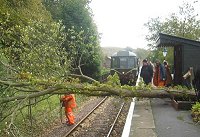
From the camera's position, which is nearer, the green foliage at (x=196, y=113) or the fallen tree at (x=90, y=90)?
the green foliage at (x=196, y=113)

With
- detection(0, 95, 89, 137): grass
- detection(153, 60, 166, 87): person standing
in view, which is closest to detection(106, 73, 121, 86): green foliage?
detection(0, 95, 89, 137): grass

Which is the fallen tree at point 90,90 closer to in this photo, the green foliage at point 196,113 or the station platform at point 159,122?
the station platform at point 159,122

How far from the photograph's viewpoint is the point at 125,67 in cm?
3247

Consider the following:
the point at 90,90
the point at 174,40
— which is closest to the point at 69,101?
the point at 90,90

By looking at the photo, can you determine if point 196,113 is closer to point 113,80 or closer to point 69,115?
point 113,80

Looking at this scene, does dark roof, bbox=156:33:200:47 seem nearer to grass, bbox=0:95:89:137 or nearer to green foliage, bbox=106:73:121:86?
green foliage, bbox=106:73:121:86

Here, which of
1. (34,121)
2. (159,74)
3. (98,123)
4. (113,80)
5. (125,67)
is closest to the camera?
(113,80)

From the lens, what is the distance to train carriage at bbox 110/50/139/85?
3145cm

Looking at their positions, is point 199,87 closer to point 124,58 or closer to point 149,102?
point 149,102

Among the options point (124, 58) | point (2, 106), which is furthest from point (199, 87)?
point (124, 58)

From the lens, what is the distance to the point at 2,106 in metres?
12.1

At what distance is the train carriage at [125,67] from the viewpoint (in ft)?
103

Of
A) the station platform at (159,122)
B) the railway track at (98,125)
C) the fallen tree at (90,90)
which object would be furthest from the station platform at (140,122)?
the railway track at (98,125)

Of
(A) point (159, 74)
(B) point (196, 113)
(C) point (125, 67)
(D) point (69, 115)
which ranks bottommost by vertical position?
(D) point (69, 115)
